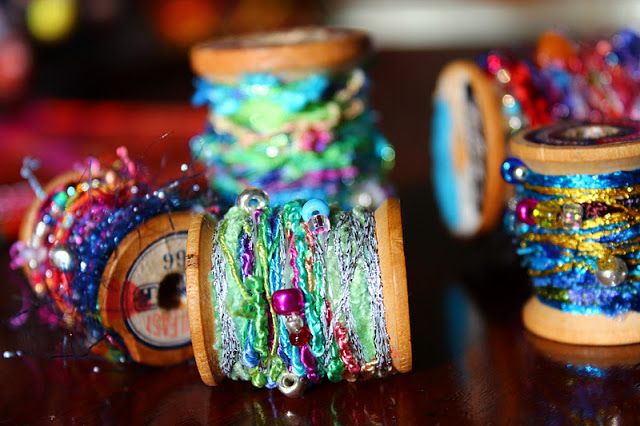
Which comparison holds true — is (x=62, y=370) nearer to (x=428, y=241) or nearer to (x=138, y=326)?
(x=138, y=326)

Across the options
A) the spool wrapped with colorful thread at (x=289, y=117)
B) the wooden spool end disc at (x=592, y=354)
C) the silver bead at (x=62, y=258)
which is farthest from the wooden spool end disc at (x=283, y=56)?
the wooden spool end disc at (x=592, y=354)

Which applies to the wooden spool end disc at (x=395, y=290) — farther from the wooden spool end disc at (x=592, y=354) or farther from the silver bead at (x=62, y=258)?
the silver bead at (x=62, y=258)

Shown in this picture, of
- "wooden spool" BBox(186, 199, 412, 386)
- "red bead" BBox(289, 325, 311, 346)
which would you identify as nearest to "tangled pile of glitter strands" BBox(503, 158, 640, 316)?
"wooden spool" BBox(186, 199, 412, 386)

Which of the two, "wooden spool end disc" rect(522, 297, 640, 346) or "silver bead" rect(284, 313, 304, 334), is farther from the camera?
"wooden spool end disc" rect(522, 297, 640, 346)

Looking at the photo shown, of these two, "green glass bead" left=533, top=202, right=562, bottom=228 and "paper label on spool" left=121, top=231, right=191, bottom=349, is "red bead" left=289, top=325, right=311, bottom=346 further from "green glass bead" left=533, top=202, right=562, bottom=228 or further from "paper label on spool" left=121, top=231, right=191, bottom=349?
"green glass bead" left=533, top=202, right=562, bottom=228

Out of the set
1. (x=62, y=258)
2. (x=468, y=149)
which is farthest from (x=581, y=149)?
(x=62, y=258)

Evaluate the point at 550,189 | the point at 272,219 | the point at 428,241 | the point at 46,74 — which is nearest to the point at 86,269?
the point at 272,219

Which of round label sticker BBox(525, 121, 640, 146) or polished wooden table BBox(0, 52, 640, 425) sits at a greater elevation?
round label sticker BBox(525, 121, 640, 146)
